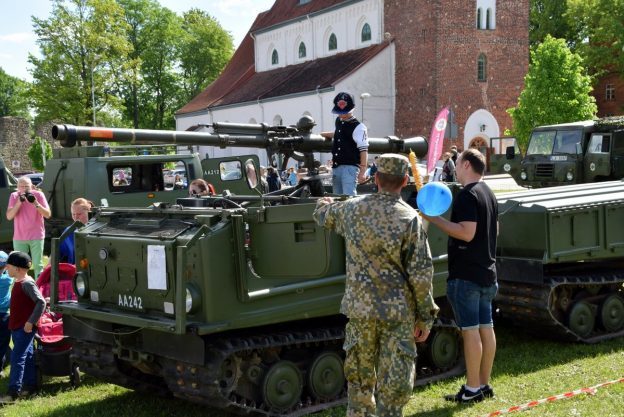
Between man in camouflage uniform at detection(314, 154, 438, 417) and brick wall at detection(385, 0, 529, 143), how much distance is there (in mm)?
37228

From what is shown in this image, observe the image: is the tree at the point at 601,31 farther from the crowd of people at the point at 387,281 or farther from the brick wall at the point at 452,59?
the crowd of people at the point at 387,281

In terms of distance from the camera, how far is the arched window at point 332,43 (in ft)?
161

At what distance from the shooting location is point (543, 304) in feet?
27.5

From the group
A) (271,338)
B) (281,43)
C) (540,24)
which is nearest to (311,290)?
(271,338)

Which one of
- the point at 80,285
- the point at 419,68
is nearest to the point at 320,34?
the point at 419,68

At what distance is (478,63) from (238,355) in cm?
3905

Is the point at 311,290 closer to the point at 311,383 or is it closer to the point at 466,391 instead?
the point at 311,383

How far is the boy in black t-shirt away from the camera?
6500 millimetres

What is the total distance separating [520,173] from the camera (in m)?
22.7

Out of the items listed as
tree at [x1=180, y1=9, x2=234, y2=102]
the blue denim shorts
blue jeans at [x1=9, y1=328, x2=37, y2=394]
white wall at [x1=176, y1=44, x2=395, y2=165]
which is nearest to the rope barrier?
the blue denim shorts

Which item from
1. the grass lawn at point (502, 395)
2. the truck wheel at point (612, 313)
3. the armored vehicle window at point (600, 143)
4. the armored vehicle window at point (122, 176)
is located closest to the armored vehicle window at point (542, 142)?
the armored vehicle window at point (600, 143)

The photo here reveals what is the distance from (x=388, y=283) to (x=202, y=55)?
6831 centimetres

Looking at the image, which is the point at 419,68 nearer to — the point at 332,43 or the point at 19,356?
the point at 332,43

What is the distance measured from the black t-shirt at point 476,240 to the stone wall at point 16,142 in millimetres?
50267
